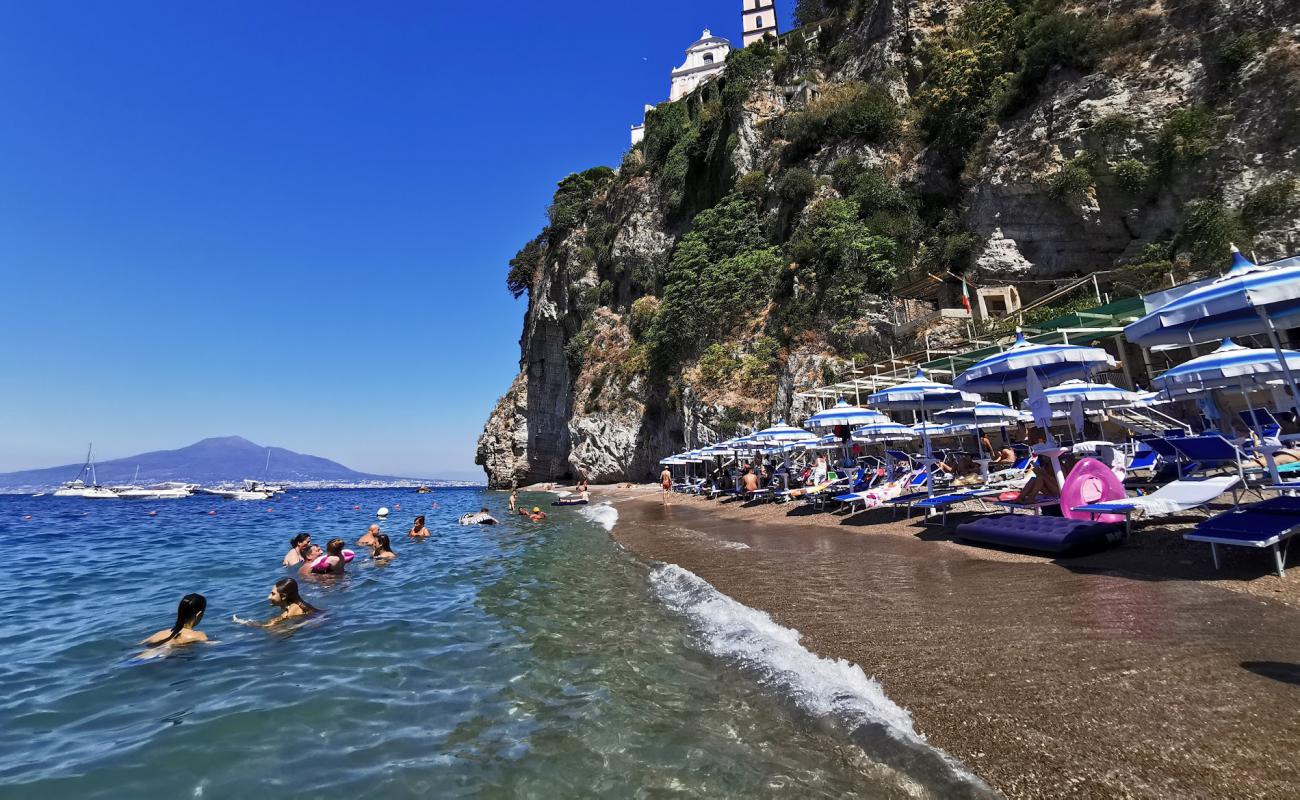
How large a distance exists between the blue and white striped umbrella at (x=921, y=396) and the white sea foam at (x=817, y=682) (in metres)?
6.31

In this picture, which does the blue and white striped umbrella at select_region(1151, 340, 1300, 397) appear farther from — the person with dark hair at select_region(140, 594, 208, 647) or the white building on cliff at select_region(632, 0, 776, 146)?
the white building on cliff at select_region(632, 0, 776, 146)

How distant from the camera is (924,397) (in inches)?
458

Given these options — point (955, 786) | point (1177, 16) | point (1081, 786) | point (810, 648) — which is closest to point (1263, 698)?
point (1081, 786)

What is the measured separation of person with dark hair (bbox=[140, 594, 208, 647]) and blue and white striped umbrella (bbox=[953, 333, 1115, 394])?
10481mm

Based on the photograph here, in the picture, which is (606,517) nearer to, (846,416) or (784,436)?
(784,436)

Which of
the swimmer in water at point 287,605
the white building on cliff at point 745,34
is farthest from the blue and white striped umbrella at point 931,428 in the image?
the white building on cliff at point 745,34

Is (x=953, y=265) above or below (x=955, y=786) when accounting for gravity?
above

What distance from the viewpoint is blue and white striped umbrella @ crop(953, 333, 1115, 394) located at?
8.00 m

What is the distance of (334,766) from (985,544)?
7957mm

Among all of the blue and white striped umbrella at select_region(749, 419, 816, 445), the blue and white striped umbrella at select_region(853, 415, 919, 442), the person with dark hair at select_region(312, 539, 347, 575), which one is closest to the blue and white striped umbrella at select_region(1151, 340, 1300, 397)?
the blue and white striped umbrella at select_region(853, 415, 919, 442)

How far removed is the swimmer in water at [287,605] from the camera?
23.2 ft

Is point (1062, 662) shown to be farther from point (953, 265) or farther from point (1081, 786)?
point (953, 265)

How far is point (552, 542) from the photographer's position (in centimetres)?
1382

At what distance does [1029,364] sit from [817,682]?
6.28m
